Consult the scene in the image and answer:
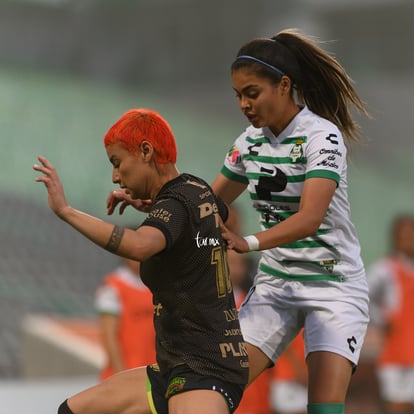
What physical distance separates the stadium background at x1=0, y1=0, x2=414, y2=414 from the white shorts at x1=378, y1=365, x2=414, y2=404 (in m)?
6.89

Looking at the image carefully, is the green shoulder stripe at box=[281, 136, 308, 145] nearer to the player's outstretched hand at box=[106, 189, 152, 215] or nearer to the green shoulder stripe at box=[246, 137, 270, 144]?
the green shoulder stripe at box=[246, 137, 270, 144]

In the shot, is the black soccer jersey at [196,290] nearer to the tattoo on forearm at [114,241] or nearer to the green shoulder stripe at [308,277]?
the tattoo on forearm at [114,241]

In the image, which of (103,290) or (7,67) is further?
(7,67)

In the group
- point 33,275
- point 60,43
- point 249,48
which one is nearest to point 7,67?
point 60,43

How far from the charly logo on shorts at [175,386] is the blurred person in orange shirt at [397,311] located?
560 cm

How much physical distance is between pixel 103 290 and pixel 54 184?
3578 mm

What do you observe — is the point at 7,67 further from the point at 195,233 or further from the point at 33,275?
the point at 195,233

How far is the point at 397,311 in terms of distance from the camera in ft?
31.0

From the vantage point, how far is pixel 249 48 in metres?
4.28

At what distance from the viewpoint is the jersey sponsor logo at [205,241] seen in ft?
12.2

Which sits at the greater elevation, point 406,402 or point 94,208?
point 94,208

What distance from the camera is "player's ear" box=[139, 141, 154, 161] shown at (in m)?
3.77

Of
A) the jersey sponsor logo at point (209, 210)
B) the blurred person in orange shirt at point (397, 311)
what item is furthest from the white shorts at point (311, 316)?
the blurred person in orange shirt at point (397, 311)

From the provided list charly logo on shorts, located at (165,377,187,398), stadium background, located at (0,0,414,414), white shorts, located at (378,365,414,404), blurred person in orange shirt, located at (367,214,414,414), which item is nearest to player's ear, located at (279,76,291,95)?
charly logo on shorts, located at (165,377,187,398)
